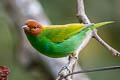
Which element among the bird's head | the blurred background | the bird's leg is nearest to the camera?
the bird's leg

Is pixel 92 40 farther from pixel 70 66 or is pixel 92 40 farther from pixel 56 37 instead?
pixel 70 66

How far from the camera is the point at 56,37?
3.62 metres

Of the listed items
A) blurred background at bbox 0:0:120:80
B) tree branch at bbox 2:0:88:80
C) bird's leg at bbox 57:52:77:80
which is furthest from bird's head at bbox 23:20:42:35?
blurred background at bbox 0:0:120:80

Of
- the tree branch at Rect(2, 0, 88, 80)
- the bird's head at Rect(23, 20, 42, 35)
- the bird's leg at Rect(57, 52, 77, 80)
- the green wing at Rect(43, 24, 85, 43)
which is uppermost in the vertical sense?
the tree branch at Rect(2, 0, 88, 80)

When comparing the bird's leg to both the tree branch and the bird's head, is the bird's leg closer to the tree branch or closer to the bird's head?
the bird's head

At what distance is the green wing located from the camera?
11.7ft

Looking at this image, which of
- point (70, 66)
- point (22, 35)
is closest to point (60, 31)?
point (70, 66)

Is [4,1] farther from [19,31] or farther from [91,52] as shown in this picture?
[91,52]

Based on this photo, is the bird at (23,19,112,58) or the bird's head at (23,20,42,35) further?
the bird at (23,19,112,58)

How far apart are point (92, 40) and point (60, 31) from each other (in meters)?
3.00

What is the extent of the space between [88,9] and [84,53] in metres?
0.91

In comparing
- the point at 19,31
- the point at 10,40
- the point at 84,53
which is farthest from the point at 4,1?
the point at 84,53

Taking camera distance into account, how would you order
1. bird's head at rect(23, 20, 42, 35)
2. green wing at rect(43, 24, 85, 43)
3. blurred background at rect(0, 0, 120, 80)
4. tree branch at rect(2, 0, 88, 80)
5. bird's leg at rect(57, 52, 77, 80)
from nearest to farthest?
bird's leg at rect(57, 52, 77, 80) < bird's head at rect(23, 20, 42, 35) < green wing at rect(43, 24, 85, 43) < tree branch at rect(2, 0, 88, 80) < blurred background at rect(0, 0, 120, 80)

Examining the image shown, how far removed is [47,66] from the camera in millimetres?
4660
